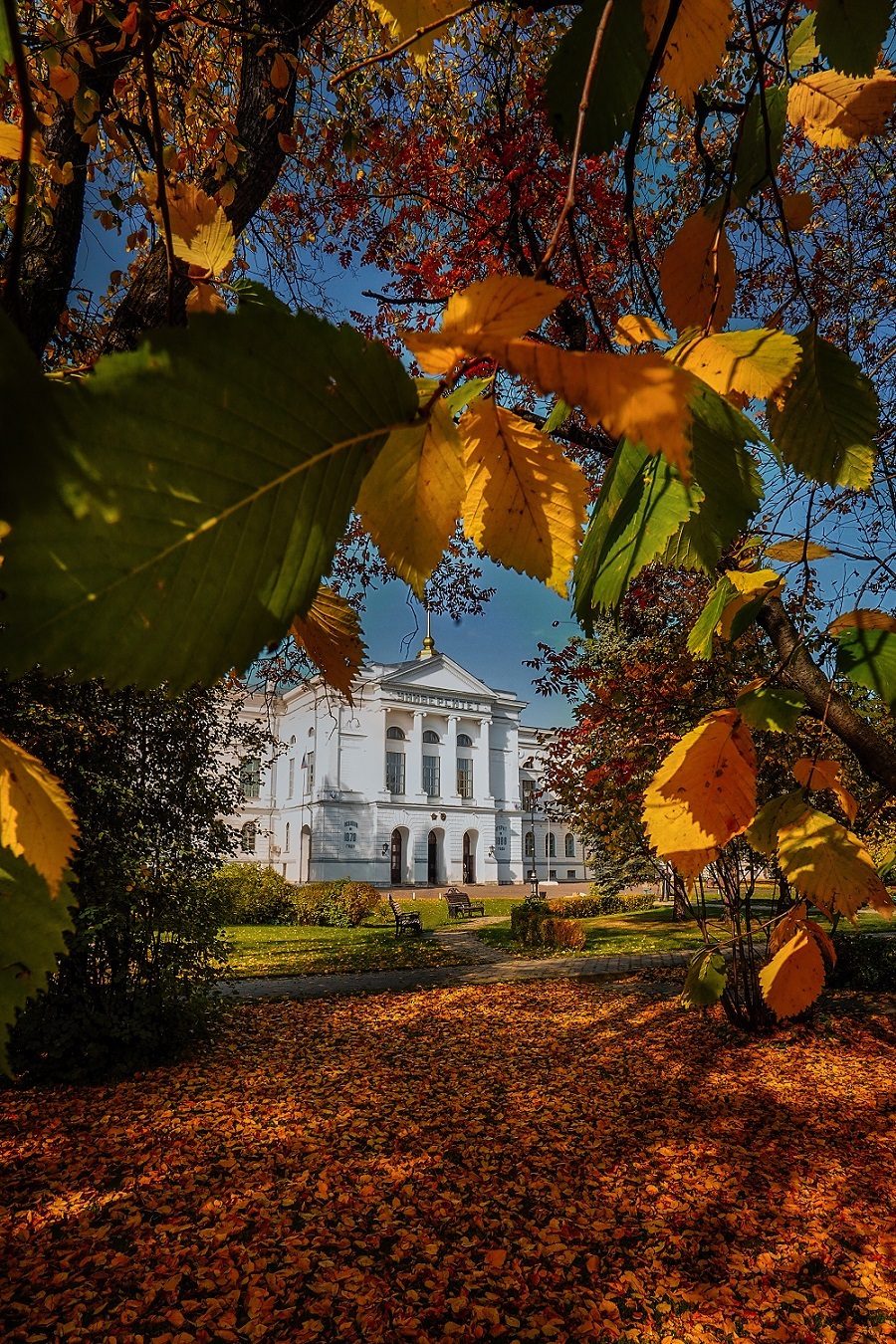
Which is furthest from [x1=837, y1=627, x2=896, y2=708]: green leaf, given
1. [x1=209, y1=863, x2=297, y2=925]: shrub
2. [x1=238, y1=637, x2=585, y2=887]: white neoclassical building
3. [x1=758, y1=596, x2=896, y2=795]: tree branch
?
[x1=238, y1=637, x2=585, y2=887]: white neoclassical building

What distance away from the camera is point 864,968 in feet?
27.9

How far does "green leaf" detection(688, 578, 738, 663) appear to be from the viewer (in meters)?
0.87

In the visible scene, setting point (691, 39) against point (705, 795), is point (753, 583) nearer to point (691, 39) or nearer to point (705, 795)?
point (705, 795)

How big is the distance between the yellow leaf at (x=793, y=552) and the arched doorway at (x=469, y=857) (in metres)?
33.8

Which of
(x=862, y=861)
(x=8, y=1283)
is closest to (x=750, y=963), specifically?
(x=8, y=1283)

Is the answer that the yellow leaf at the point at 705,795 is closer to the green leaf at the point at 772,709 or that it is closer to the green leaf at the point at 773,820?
the green leaf at the point at 772,709

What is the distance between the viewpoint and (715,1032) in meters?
6.78

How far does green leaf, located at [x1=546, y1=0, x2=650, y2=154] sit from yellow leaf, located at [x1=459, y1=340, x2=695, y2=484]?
399 millimetres

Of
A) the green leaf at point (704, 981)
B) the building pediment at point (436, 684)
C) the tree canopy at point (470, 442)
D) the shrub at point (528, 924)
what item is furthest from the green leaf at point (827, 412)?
the building pediment at point (436, 684)

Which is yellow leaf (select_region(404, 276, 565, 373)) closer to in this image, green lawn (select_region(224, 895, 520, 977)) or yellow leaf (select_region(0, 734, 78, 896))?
yellow leaf (select_region(0, 734, 78, 896))

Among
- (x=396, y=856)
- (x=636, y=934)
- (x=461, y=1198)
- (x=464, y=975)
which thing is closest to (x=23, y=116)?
(x=461, y=1198)

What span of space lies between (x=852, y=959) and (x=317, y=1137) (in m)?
6.97

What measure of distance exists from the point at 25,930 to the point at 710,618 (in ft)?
2.64

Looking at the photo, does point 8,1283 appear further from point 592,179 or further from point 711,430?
point 592,179
